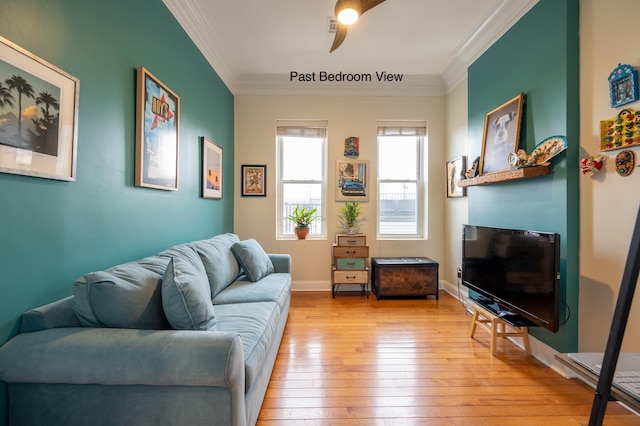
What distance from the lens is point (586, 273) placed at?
6.59 feet

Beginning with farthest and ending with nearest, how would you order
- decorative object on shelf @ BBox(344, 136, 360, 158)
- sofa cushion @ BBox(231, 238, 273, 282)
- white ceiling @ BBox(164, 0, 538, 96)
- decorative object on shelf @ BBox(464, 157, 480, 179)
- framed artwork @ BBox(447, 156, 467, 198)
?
decorative object on shelf @ BBox(344, 136, 360, 158), framed artwork @ BBox(447, 156, 467, 198), decorative object on shelf @ BBox(464, 157, 480, 179), sofa cushion @ BBox(231, 238, 273, 282), white ceiling @ BBox(164, 0, 538, 96)

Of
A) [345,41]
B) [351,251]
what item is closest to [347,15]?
[345,41]

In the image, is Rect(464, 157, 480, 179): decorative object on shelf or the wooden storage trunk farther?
the wooden storage trunk

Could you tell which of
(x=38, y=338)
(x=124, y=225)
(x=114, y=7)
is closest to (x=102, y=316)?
(x=38, y=338)

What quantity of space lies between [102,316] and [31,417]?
0.45 meters

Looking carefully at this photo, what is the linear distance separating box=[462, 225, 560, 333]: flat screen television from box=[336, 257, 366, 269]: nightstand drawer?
1.44 metres

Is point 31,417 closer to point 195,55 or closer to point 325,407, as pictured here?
point 325,407

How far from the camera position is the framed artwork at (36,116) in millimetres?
1146

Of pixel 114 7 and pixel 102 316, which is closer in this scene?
pixel 102 316

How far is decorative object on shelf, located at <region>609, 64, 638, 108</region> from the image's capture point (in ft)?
5.58

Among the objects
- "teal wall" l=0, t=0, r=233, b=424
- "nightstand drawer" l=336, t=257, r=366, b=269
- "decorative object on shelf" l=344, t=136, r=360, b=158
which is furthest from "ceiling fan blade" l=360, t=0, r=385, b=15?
"nightstand drawer" l=336, t=257, r=366, b=269

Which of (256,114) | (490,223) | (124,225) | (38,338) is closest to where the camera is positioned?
(38,338)

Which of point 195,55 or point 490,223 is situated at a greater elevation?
point 195,55

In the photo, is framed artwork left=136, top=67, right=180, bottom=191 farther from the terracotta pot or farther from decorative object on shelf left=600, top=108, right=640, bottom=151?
decorative object on shelf left=600, top=108, right=640, bottom=151
